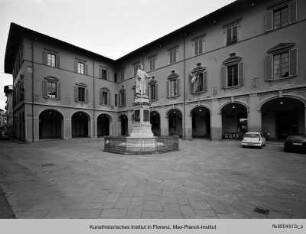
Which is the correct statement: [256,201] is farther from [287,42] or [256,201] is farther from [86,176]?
[287,42]

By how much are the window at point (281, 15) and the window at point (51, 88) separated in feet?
76.7

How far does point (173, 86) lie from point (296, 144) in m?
13.5

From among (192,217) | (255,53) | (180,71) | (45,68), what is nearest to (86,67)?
(45,68)

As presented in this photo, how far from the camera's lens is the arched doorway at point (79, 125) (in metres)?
25.7

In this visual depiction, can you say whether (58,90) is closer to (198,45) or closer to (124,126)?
(124,126)

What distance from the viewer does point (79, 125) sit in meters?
26.5

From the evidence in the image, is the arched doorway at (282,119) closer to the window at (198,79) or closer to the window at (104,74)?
the window at (198,79)

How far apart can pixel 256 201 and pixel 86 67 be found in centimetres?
2508

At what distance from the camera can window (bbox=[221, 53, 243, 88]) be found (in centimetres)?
1509

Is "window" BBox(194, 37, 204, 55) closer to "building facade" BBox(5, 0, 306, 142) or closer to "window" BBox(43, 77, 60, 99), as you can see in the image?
"building facade" BBox(5, 0, 306, 142)

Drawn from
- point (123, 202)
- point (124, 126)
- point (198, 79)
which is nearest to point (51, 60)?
point (124, 126)

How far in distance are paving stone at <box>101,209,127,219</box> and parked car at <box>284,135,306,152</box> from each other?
11.6 meters

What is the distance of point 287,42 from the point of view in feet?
41.8
